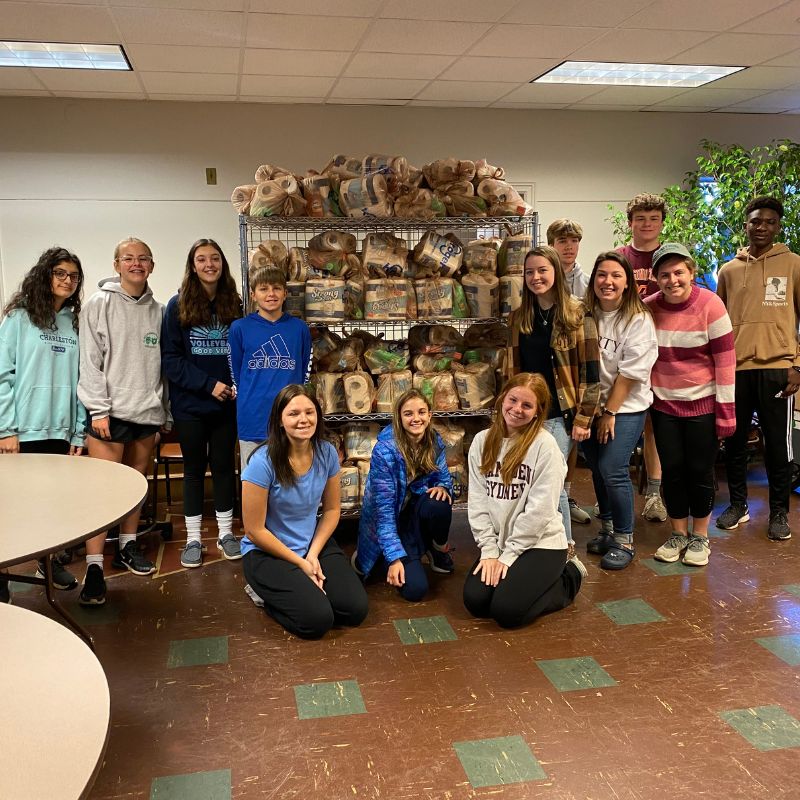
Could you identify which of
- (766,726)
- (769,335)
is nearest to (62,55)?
(769,335)

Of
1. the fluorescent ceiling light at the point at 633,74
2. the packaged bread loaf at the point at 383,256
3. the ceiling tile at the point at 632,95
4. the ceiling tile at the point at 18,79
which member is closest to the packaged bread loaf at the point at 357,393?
the packaged bread loaf at the point at 383,256

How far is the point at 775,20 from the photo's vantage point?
4.36 m

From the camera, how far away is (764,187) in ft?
16.7

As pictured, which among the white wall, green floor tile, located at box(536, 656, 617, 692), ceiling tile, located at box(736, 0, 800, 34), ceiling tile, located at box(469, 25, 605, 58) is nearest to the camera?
green floor tile, located at box(536, 656, 617, 692)

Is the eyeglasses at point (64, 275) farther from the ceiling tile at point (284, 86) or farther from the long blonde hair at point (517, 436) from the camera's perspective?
the ceiling tile at point (284, 86)

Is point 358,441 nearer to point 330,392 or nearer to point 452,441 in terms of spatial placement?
point 330,392

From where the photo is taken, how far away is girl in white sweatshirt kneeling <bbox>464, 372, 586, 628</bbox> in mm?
2893

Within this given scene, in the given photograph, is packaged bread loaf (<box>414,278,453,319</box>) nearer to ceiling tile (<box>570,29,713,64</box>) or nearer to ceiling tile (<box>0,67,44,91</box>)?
ceiling tile (<box>570,29,713,64</box>)

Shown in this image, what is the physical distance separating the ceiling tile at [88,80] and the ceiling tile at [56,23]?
2.30 ft

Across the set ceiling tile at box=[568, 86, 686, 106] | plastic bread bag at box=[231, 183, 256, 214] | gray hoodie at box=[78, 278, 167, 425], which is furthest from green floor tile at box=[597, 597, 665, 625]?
ceiling tile at box=[568, 86, 686, 106]

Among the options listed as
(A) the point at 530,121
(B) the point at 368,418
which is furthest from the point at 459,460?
(A) the point at 530,121

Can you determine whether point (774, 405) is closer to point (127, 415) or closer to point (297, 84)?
point (127, 415)

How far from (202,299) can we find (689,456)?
231 cm

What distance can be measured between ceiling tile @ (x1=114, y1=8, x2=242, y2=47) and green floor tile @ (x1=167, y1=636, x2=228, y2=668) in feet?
10.4
